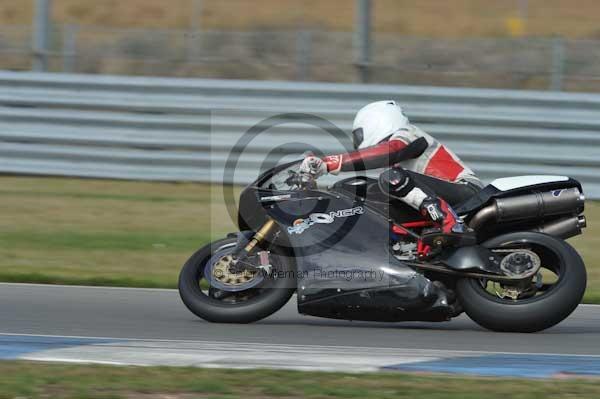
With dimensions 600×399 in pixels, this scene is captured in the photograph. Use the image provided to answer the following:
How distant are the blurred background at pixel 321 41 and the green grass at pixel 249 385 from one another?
7.97m

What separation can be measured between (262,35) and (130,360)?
51.2ft

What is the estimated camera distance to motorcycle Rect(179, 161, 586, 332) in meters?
6.80

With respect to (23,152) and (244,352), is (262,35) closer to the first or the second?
(23,152)

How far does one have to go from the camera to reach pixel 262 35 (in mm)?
21000

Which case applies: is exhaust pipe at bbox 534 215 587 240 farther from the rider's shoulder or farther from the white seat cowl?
the rider's shoulder

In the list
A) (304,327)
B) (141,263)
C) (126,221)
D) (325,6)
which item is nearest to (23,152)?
(126,221)

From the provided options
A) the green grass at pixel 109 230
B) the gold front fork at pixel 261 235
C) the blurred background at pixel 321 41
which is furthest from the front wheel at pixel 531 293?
the blurred background at pixel 321 41

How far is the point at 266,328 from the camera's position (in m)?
7.08

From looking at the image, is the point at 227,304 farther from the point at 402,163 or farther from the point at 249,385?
the point at 249,385

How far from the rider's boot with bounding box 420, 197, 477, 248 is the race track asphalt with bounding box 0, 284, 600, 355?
594mm

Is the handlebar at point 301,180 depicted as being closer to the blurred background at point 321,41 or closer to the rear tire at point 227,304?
the rear tire at point 227,304

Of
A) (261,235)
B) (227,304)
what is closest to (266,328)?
(227,304)

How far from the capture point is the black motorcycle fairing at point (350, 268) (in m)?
6.82

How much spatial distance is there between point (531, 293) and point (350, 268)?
45.3 inches
